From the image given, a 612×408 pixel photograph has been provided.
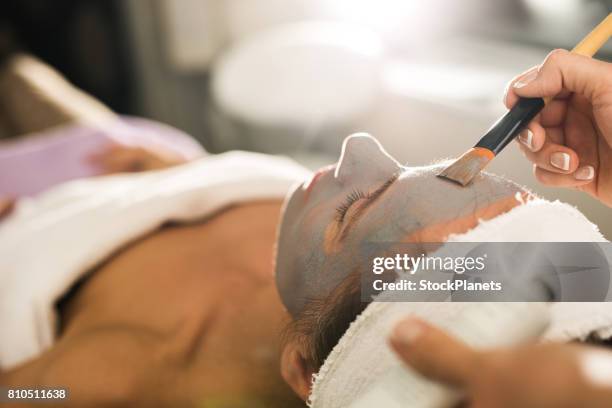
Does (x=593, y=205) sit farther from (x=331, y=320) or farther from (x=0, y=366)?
(x=0, y=366)

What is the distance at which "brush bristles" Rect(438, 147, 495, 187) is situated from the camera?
41 centimetres

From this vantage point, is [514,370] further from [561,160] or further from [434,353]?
[561,160]

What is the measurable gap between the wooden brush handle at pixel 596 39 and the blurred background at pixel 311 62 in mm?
89

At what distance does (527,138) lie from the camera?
0.48 metres

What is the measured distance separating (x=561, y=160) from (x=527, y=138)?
0.12ft

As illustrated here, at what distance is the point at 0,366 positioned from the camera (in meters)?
0.71

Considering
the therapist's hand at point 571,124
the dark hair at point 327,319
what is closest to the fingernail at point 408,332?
the dark hair at point 327,319

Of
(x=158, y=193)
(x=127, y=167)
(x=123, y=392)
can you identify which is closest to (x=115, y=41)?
(x=127, y=167)

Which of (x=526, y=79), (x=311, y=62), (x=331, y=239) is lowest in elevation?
(x=311, y=62)

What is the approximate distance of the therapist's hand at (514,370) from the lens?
22 centimetres

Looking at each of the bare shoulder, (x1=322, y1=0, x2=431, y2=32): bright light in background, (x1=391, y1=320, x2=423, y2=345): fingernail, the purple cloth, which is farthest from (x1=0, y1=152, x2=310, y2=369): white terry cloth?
(x1=322, y1=0, x2=431, y2=32): bright light in background

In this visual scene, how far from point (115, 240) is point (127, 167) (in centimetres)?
39

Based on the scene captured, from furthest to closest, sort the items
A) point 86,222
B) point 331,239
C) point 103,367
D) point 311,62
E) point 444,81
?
point 311,62
point 444,81
point 86,222
point 103,367
point 331,239

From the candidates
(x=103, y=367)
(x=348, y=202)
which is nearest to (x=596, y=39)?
(x=348, y=202)
